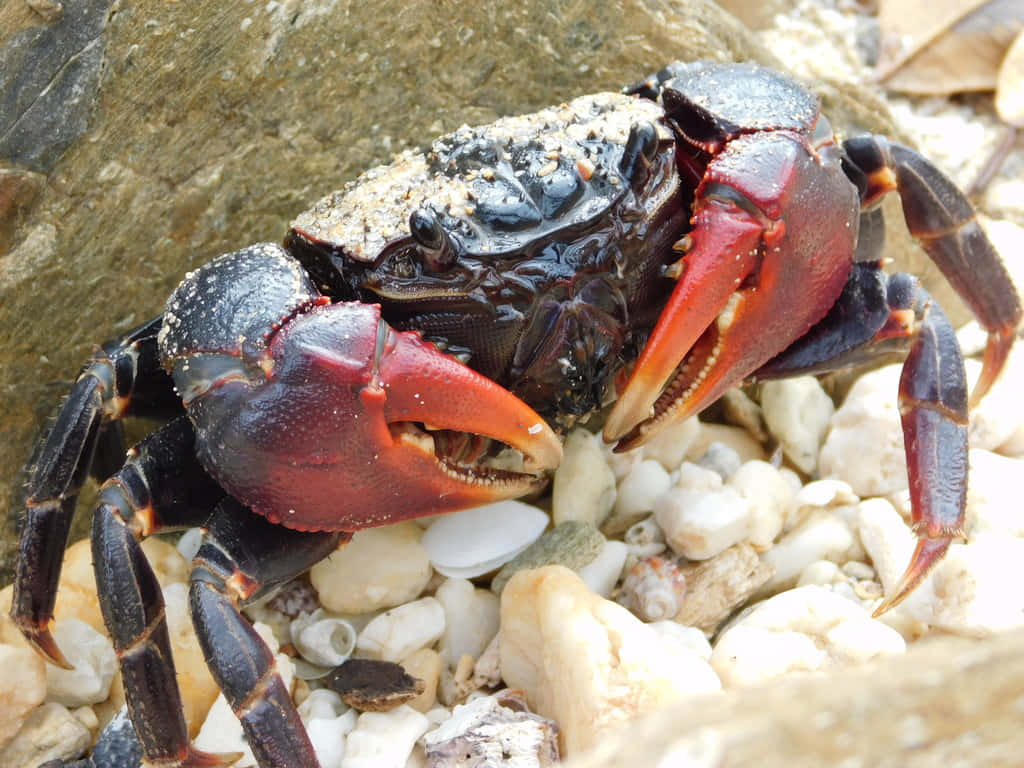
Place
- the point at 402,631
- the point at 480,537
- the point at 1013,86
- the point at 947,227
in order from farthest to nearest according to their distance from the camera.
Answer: the point at 1013,86, the point at 947,227, the point at 480,537, the point at 402,631

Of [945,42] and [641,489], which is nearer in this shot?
[641,489]

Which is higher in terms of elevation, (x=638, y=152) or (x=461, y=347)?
(x=638, y=152)

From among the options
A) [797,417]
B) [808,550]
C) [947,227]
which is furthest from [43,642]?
[947,227]

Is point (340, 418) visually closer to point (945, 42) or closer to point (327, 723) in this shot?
point (327, 723)

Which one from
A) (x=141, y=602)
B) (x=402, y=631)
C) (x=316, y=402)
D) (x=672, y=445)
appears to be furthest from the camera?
(x=672, y=445)

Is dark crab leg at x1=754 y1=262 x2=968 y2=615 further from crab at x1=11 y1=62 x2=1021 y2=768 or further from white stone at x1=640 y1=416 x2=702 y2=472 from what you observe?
white stone at x1=640 y1=416 x2=702 y2=472

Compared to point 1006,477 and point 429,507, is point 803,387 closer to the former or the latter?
point 1006,477
